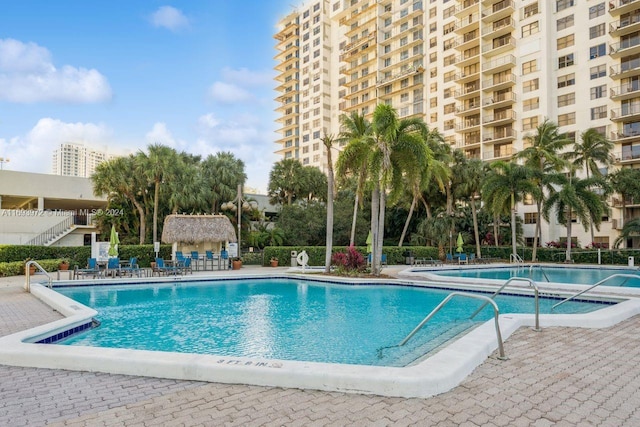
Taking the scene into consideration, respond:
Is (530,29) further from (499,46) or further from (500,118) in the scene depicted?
(500,118)

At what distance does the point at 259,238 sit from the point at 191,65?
14.5 m

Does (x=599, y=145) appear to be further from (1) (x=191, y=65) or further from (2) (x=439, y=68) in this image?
(1) (x=191, y=65)

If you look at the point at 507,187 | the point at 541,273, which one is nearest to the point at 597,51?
the point at 507,187

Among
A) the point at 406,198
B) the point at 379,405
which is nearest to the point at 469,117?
the point at 406,198

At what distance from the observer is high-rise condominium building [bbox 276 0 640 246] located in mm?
41438

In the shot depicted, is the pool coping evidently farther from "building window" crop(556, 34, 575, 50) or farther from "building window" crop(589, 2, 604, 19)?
"building window" crop(589, 2, 604, 19)

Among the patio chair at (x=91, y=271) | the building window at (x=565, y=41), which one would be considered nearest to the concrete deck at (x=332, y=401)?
the patio chair at (x=91, y=271)

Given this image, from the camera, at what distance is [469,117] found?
5306 cm

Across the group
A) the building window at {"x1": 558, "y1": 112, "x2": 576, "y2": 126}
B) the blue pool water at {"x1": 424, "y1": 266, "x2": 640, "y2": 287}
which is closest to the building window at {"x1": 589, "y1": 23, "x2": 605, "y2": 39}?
the building window at {"x1": 558, "y1": 112, "x2": 576, "y2": 126}

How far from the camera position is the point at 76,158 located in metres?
79.4

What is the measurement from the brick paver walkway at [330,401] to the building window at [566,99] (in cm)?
4630

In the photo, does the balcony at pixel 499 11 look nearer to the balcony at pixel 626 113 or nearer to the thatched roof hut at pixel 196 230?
the balcony at pixel 626 113

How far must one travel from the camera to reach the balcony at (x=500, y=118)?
47.3 metres

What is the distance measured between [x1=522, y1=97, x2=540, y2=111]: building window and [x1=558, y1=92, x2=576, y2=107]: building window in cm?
210
